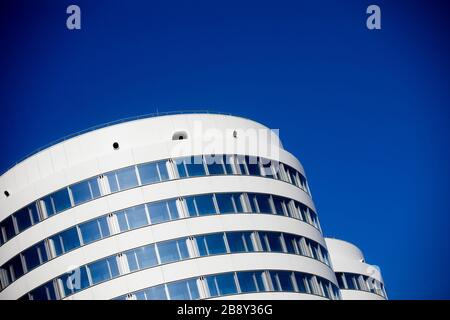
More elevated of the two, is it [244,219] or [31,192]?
[31,192]

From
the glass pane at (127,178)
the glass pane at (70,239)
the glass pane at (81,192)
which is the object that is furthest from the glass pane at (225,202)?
the glass pane at (70,239)

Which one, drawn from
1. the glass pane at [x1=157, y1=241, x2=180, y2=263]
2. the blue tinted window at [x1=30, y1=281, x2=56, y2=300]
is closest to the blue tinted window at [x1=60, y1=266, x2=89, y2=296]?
the blue tinted window at [x1=30, y1=281, x2=56, y2=300]

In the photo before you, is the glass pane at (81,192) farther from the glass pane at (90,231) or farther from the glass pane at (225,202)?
the glass pane at (225,202)

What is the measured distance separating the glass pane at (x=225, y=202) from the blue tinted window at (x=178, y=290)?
602cm

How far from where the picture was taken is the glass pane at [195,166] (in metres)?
48.0

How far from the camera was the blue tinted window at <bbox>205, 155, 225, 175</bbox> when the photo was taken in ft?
159

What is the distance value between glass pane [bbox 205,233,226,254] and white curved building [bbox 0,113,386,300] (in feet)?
0.26

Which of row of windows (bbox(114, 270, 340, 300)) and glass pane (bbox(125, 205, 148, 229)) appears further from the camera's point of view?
glass pane (bbox(125, 205, 148, 229))

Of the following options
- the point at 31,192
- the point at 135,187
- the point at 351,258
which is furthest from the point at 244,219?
the point at 351,258

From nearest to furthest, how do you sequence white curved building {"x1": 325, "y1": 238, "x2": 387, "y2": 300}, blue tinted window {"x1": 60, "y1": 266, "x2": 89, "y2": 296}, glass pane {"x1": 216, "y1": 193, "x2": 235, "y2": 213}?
1. blue tinted window {"x1": 60, "y1": 266, "x2": 89, "y2": 296}
2. glass pane {"x1": 216, "y1": 193, "x2": 235, "y2": 213}
3. white curved building {"x1": 325, "y1": 238, "x2": 387, "y2": 300}

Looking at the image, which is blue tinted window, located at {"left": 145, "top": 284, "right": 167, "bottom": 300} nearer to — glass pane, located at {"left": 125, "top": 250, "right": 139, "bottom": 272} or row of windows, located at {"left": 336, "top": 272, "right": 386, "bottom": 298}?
glass pane, located at {"left": 125, "top": 250, "right": 139, "bottom": 272}
